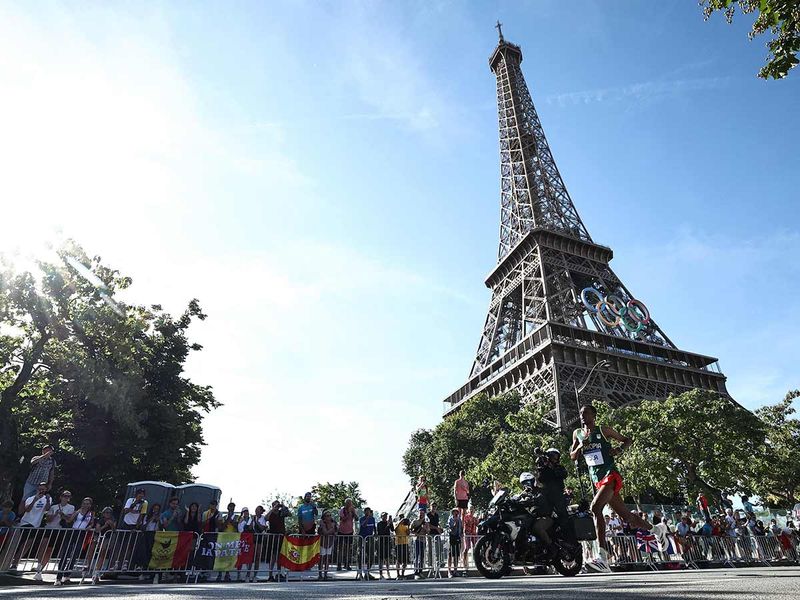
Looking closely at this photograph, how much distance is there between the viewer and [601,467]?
679 cm

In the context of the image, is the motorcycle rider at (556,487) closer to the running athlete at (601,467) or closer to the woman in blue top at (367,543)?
the running athlete at (601,467)

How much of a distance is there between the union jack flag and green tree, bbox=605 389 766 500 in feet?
34.9

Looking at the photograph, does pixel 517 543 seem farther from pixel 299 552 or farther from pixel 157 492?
pixel 157 492

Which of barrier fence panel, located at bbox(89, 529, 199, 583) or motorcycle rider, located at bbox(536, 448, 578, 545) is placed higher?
motorcycle rider, located at bbox(536, 448, 578, 545)

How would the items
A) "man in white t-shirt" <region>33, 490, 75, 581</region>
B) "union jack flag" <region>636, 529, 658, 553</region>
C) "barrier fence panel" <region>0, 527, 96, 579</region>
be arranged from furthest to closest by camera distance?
"union jack flag" <region>636, 529, 658, 553</region>
"man in white t-shirt" <region>33, 490, 75, 581</region>
"barrier fence panel" <region>0, 527, 96, 579</region>

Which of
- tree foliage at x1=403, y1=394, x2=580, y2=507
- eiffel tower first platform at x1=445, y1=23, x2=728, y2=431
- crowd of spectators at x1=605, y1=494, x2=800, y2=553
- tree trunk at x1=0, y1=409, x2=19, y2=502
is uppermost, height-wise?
eiffel tower first platform at x1=445, y1=23, x2=728, y2=431

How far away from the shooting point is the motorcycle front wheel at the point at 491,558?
265 inches

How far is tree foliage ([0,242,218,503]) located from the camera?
16.4m

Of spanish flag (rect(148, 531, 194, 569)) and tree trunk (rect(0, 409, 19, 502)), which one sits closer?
spanish flag (rect(148, 531, 194, 569))

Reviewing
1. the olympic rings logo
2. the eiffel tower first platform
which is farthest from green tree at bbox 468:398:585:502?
the olympic rings logo

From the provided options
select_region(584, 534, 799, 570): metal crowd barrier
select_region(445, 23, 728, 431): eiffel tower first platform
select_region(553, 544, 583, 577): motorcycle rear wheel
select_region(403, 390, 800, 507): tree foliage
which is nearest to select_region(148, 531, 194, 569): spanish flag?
select_region(553, 544, 583, 577): motorcycle rear wheel

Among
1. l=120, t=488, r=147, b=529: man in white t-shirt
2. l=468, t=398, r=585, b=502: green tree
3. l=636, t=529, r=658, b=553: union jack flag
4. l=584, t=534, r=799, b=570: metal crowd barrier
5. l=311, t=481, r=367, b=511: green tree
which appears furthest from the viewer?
l=311, t=481, r=367, b=511: green tree

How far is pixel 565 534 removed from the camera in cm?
651

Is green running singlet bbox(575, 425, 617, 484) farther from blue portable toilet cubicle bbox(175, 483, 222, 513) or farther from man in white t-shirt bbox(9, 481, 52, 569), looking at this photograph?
blue portable toilet cubicle bbox(175, 483, 222, 513)
